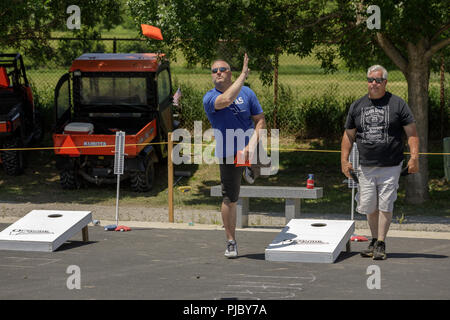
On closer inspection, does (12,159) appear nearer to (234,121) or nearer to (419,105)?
(419,105)

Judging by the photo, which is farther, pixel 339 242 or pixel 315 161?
pixel 315 161

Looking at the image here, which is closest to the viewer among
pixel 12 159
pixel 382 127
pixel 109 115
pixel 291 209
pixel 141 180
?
pixel 382 127

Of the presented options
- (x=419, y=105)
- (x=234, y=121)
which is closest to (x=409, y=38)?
(x=419, y=105)

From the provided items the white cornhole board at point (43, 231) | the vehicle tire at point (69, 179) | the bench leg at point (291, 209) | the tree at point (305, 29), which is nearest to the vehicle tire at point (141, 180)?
the vehicle tire at point (69, 179)

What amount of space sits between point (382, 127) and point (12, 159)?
33.8ft

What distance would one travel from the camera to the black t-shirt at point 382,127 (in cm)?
748

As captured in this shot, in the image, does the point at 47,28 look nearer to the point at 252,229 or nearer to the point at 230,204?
the point at 252,229

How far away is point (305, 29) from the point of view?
1380 centimetres

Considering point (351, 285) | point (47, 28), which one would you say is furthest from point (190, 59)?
point (351, 285)

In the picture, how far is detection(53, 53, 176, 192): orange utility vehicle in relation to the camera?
1441 cm

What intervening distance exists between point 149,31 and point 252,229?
4.08 meters

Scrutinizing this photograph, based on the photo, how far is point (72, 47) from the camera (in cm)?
1881

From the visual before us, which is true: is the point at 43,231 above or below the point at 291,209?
above
